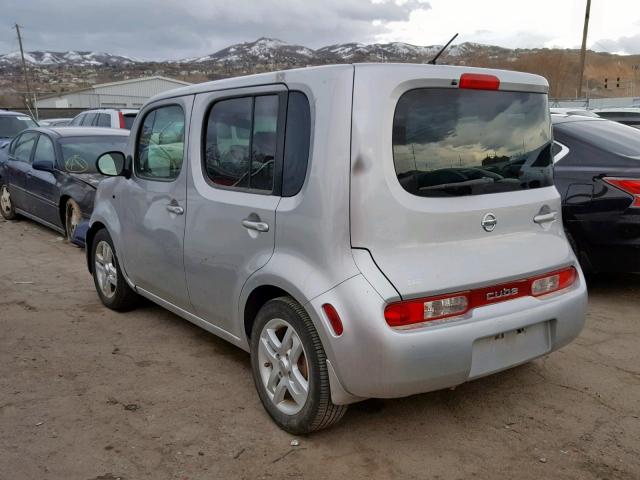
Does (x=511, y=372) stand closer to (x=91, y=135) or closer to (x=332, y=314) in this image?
(x=332, y=314)

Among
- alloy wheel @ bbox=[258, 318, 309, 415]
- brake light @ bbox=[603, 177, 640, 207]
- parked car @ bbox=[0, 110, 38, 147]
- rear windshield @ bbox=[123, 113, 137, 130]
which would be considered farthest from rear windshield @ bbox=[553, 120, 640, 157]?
parked car @ bbox=[0, 110, 38, 147]

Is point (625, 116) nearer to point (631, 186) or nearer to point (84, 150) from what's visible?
point (631, 186)

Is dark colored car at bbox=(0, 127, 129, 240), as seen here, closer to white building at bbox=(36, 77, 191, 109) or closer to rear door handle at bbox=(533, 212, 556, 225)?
rear door handle at bbox=(533, 212, 556, 225)

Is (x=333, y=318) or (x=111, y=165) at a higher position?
(x=111, y=165)

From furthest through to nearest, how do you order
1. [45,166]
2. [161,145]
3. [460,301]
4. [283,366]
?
1. [45,166]
2. [161,145]
3. [283,366]
4. [460,301]

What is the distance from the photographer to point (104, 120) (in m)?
15.2

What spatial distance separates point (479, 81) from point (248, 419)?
216 cm

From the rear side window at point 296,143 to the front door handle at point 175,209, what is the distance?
1074 millimetres

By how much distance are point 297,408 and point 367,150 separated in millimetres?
1356

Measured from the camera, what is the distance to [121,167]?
4.60 meters

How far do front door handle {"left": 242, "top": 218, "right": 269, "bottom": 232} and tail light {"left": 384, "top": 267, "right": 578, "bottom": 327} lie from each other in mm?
844

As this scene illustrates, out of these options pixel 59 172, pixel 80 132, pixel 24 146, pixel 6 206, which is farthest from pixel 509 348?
pixel 6 206

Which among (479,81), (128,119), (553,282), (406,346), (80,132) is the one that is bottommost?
(406,346)

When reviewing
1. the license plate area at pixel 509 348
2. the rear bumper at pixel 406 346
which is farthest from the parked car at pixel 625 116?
the rear bumper at pixel 406 346
